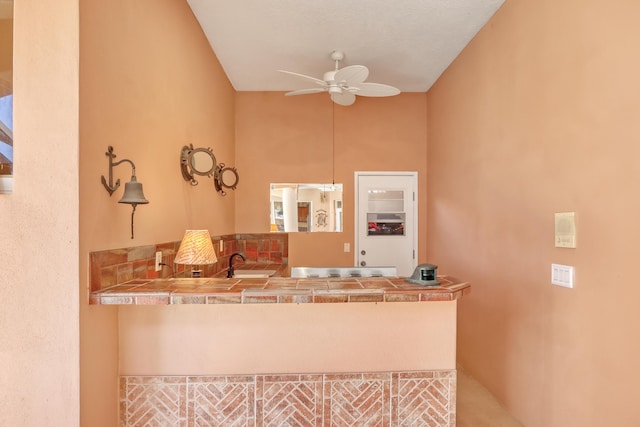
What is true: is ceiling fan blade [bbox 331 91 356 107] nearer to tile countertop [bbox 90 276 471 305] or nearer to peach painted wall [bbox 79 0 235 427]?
peach painted wall [bbox 79 0 235 427]

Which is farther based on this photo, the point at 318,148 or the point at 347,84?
the point at 318,148

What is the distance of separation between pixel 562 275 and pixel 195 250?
2.21 meters

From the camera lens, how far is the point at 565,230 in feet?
6.09

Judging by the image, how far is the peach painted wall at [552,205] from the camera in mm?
1527

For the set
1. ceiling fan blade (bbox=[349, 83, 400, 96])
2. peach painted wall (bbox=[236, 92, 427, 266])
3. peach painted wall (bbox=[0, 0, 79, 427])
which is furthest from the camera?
peach painted wall (bbox=[236, 92, 427, 266])

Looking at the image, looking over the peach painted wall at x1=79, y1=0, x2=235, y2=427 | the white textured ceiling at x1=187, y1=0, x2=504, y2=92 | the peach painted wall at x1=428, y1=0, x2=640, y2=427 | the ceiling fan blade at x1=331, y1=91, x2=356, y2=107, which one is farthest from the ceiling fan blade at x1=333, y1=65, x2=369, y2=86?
the peach painted wall at x1=79, y1=0, x2=235, y2=427

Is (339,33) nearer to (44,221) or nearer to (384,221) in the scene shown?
(384,221)

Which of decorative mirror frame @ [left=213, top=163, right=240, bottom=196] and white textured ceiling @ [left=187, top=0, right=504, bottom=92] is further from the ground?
white textured ceiling @ [left=187, top=0, right=504, bottom=92]

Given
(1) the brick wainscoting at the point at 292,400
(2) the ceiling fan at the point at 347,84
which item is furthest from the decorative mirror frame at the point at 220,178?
(1) the brick wainscoting at the point at 292,400

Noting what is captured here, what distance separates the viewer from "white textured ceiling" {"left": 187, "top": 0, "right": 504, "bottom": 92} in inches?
101

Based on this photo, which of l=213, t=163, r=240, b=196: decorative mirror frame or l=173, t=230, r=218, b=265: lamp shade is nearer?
l=173, t=230, r=218, b=265: lamp shade

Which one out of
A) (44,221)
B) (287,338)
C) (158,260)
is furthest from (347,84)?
(44,221)

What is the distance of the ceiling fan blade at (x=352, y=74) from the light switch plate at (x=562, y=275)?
1.91 meters

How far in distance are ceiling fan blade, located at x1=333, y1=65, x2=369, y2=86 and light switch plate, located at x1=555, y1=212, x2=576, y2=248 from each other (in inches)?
66.9
